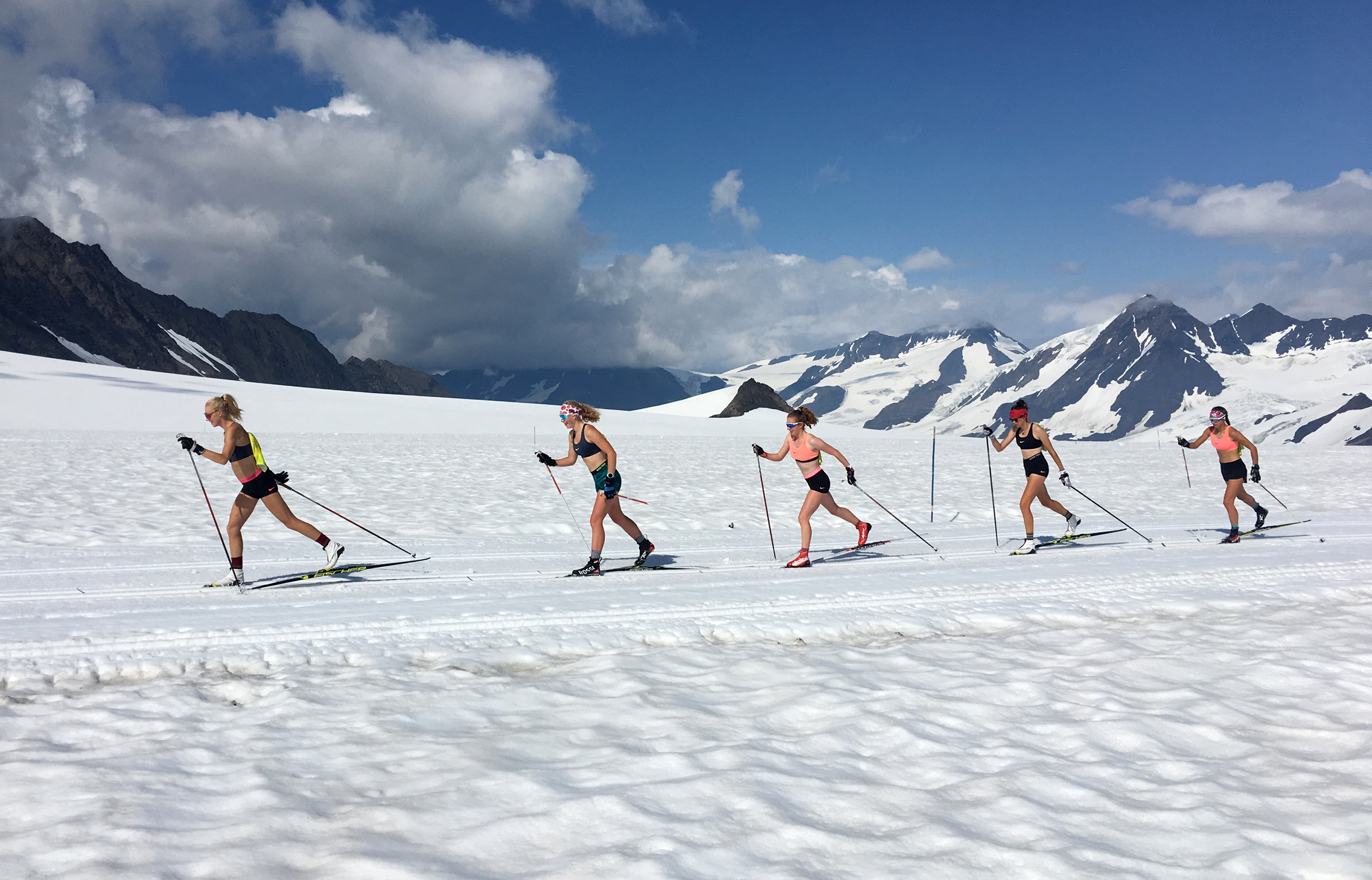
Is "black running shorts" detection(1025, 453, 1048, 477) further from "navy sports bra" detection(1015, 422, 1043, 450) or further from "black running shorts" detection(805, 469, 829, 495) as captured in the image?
"black running shorts" detection(805, 469, 829, 495)

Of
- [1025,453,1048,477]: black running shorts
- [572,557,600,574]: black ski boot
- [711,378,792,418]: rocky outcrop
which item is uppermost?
[711,378,792,418]: rocky outcrop

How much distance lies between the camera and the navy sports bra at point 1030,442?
12.8m

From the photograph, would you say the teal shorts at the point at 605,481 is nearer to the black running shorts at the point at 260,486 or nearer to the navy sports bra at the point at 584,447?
the navy sports bra at the point at 584,447

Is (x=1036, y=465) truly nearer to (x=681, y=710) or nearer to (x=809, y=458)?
(x=809, y=458)

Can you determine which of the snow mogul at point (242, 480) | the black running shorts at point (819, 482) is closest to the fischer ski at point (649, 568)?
the black running shorts at point (819, 482)

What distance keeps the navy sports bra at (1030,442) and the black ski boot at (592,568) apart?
7338mm

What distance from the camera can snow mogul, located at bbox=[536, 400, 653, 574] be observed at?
10.2 meters

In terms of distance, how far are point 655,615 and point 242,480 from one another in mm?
5683

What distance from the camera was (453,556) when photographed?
36.3 feet

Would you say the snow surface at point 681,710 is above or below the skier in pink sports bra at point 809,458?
below

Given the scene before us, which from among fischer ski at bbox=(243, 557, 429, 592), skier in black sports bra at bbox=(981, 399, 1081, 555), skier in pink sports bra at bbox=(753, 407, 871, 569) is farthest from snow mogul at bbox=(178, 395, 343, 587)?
skier in black sports bra at bbox=(981, 399, 1081, 555)

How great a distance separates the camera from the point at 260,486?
372 inches

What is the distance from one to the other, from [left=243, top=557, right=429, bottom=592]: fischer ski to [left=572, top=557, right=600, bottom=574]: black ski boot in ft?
7.83

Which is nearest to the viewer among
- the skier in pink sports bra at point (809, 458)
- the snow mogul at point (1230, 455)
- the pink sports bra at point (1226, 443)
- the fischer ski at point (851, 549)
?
the skier in pink sports bra at point (809, 458)
